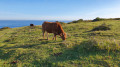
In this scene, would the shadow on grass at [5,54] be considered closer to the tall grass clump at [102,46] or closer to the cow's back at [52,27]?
the cow's back at [52,27]

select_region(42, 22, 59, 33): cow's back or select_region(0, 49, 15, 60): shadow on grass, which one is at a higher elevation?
select_region(42, 22, 59, 33): cow's back

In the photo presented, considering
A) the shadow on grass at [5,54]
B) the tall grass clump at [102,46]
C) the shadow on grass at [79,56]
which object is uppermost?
the tall grass clump at [102,46]

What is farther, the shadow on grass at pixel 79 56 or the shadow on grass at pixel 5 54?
the shadow on grass at pixel 5 54

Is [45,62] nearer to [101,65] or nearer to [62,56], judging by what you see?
[62,56]

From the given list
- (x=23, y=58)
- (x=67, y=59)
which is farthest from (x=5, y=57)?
(x=67, y=59)

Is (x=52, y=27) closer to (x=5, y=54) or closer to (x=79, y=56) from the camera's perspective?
(x=5, y=54)

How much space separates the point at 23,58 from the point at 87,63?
4.12 m

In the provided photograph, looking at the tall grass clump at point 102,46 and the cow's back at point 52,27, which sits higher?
the cow's back at point 52,27

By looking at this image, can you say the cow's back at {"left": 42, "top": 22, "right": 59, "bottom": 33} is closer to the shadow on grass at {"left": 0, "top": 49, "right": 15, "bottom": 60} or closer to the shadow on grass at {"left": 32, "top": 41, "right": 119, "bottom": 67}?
the shadow on grass at {"left": 32, "top": 41, "right": 119, "bottom": 67}

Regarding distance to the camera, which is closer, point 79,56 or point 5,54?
point 79,56

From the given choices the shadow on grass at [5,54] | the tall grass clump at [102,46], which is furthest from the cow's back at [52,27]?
the shadow on grass at [5,54]

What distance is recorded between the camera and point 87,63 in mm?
4941

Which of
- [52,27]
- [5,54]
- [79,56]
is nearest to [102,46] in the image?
[79,56]

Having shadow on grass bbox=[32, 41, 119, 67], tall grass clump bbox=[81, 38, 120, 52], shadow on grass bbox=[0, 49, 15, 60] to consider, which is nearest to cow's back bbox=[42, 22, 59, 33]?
shadow on grass bbox=[32, 41, 119, 67]
